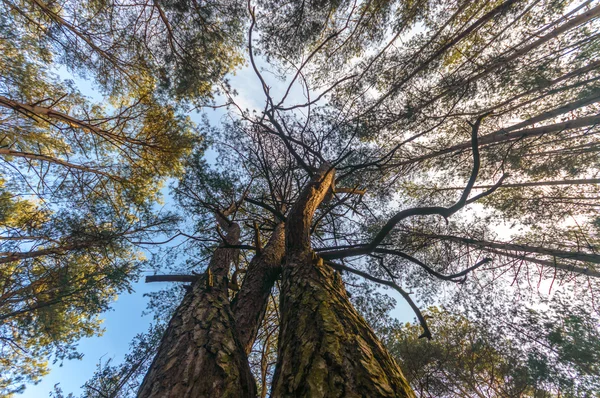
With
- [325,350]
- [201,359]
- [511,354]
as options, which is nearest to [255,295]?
[201,359]

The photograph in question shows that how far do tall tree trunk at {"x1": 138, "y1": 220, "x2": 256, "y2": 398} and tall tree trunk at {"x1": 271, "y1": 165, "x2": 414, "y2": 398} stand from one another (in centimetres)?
27

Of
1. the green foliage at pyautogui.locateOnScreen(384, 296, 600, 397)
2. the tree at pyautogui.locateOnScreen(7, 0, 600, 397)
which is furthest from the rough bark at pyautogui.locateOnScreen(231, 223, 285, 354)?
the green foliage at pyautogui.locateOnScreen(384, 296, 600, 397)

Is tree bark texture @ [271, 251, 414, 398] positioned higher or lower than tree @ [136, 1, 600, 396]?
lower

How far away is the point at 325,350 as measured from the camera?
1097 millimetres

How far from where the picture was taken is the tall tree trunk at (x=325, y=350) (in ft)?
3.00

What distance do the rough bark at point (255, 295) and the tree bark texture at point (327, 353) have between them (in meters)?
0.58

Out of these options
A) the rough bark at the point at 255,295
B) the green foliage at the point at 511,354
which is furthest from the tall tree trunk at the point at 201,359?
the green foliage at the point at 511,354

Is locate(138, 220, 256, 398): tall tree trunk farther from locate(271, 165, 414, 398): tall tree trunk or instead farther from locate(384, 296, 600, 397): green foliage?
locate(384, 296, 600, 397): green foliage

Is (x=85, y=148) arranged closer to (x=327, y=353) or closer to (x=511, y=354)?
(x=327, y=353)

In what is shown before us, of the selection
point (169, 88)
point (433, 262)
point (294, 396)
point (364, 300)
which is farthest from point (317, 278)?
point (169, 88)

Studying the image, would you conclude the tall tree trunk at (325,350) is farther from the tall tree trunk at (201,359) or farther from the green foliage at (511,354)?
the green foliage at (511,354)

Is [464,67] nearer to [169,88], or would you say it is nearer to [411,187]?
[411,187]

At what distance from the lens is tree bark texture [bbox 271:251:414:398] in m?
0.91

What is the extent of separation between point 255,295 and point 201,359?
38.5 inches
